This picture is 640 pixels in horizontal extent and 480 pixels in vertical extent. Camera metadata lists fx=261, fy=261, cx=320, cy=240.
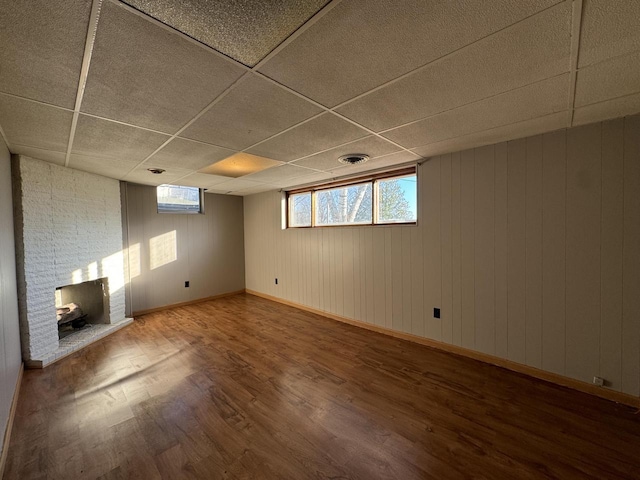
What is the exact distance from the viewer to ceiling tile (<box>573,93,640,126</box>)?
1742 millimetres

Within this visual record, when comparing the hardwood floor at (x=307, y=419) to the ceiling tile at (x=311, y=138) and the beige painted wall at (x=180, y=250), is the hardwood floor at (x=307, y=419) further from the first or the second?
the ceiling tile at (x=311, y=138)

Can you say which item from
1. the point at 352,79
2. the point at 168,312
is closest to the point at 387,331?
the point at 352,79

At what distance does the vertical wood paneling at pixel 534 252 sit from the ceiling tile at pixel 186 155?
2.89m

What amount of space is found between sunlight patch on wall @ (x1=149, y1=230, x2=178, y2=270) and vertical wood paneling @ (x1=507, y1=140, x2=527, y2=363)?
17.0 feet

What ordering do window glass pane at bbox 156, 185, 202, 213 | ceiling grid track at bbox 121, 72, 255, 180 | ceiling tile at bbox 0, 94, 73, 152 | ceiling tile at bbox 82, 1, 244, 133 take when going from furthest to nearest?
window glass pane at bbox 156, 185, 202, 213
ceiling tile at bbox 0, 94, 73, 152
ceiling grid track at bbox 121, 72, 255, 180
ceiling tile at bbox 82, 1, 244, 133

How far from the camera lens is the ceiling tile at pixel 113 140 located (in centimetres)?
198

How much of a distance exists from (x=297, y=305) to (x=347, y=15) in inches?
172

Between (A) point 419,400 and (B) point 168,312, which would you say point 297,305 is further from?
(A) point 419,400

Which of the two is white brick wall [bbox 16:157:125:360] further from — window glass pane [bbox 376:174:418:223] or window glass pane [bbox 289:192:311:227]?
window glass pane [bbox 376:174:418:223]

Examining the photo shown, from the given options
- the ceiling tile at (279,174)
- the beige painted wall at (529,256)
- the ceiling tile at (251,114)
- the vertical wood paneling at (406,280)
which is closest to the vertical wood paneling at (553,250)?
the beige painted wall at (529,256)

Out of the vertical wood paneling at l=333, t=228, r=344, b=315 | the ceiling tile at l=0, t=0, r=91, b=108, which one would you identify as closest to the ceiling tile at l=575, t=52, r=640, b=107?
the ceiling tile at l=0, t=0, r=91, b=108

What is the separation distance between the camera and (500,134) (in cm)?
234

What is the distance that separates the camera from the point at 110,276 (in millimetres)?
3840

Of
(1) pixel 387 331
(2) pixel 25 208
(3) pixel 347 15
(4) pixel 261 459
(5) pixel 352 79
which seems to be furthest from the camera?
(1) pixel 387 331
